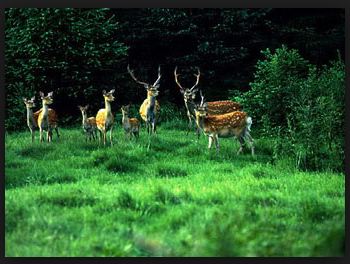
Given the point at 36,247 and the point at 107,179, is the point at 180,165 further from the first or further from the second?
the point at 36,247

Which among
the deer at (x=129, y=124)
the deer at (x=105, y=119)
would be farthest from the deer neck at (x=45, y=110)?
the deer at (x=129, y=124)

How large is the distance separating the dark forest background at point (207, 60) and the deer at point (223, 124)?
0.69 ft

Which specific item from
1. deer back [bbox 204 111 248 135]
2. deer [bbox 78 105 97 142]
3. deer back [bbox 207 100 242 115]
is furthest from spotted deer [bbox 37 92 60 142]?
deer back [bbox 207 100 242 115]

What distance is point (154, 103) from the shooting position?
1041 cm

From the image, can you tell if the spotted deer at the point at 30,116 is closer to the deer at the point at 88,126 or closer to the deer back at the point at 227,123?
the deer at the point at 88,126

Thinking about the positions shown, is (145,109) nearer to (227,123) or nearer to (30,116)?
(227,123)

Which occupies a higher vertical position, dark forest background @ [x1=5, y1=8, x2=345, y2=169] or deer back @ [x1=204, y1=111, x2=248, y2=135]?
dark forest background @ [x1=5, y1=8, x2=345, y2=169]

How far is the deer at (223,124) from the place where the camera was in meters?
9.88

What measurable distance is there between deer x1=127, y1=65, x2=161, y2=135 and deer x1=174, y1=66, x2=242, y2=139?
0.39m

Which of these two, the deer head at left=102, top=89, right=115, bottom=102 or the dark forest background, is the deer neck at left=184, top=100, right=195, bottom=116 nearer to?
the dark forest background

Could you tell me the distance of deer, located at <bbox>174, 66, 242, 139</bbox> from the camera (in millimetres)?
9922

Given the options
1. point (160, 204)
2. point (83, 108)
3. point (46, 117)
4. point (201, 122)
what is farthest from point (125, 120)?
point (160, 204)

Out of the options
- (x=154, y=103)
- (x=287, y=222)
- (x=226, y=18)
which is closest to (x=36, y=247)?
(x=287, y=222)

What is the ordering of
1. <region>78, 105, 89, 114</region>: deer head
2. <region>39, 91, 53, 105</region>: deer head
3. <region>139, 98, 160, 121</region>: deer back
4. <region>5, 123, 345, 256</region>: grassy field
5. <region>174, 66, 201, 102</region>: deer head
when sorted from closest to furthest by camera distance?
<region>5, 123, 345, 256</region>: grassy field
<region>39, 91, 53, 105</region>: deer head
<region>78, 105, 89, 114</region>: deer head
<region>174, 66, 201, 102</region>: deer head
<region>139, 98, 160, 121</region>: deer back
